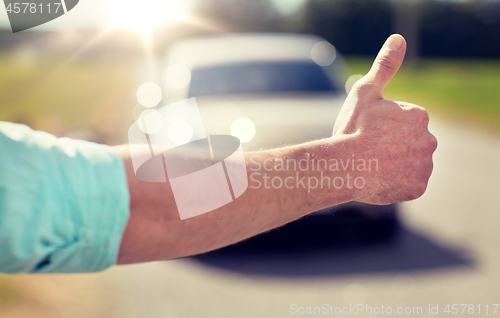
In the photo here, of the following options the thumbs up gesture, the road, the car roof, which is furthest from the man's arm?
the car roof

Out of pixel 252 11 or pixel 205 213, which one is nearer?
pixel 205 213

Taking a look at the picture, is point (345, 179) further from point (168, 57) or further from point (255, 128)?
point (168, 57)

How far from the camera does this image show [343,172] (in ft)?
4.48

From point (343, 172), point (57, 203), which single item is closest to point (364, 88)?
point (343, 172)

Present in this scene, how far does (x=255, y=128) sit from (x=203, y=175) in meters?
2.14

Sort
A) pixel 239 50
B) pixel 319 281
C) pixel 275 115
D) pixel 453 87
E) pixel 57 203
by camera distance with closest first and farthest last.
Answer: pixel 57 203 < pixel 319 281 < pixel 275 115 < pixel 239 50 < pixel 453 87

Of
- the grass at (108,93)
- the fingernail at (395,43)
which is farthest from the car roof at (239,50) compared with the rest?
the fingernail at (395,43)

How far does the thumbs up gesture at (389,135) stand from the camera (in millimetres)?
1386

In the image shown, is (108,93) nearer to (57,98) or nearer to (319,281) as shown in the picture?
(57,98)

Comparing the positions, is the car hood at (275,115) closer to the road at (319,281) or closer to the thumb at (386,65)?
the road at (319,281)

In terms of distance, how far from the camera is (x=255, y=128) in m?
3.36

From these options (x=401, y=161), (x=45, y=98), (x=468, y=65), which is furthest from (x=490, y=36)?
(x=401, y=161)

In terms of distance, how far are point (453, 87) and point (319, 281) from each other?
18781 millimetres

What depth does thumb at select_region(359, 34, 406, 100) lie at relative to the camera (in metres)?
1.42
